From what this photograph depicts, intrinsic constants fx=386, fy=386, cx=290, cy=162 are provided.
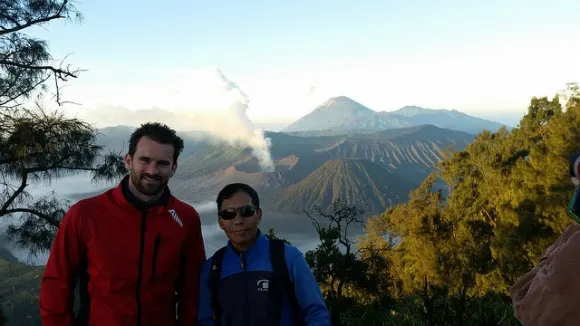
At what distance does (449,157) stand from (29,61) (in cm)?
2626

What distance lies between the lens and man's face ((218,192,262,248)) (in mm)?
2018

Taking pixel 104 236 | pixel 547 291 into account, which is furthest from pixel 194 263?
pixel 547 291

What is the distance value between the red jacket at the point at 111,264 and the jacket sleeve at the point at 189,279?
12 cm

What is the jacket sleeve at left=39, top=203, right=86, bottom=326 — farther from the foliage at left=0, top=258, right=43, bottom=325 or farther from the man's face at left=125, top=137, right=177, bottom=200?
the foliage at left=0, top=258, right=43, bottom=325

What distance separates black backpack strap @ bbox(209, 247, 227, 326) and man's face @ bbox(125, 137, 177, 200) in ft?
1.63

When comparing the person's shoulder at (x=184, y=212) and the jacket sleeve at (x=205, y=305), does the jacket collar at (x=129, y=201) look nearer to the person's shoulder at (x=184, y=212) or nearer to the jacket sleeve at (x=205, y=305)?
the person's shoulder at (x=184, y=212)

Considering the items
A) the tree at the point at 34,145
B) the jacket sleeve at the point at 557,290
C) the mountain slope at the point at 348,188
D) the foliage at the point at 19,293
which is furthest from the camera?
the mountain slope at the point at 348,188

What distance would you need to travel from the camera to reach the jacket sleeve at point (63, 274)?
194 cm

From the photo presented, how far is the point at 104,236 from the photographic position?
6.65 ft

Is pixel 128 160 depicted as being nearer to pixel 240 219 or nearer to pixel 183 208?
pixel 183 208

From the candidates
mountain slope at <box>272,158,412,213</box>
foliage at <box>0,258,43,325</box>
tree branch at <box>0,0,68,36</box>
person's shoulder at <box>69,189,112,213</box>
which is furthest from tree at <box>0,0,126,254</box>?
mountain slope at <box>272,158,412,213</box>

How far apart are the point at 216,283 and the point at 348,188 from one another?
174892 mm

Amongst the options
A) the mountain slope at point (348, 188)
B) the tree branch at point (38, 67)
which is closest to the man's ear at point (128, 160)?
the tree branch at point (38, 67)

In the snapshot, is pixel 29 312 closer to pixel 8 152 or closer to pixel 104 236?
pixel 8 152
